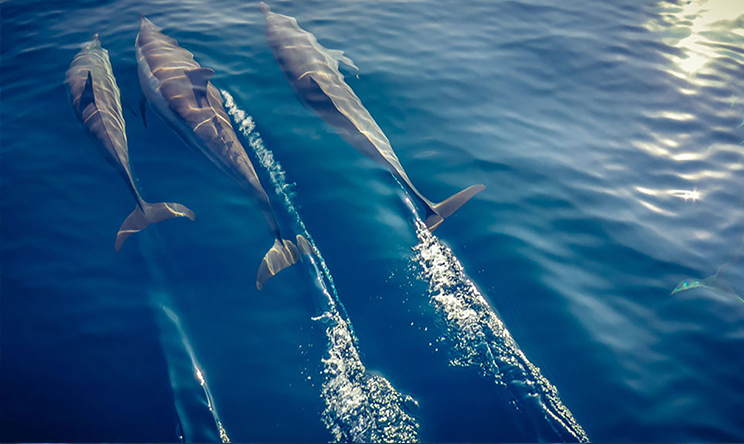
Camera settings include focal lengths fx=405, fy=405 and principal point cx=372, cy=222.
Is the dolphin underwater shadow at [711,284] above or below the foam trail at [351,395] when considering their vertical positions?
above

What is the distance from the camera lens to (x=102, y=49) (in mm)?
7492

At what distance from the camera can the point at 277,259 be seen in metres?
4.58

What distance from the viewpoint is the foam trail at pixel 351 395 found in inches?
139

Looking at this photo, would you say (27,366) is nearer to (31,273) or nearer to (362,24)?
(31,273)

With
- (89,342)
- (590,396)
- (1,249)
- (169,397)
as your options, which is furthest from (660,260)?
(1,249)

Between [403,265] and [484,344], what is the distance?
4.00ft

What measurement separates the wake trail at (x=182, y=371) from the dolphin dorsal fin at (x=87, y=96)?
2.77 m

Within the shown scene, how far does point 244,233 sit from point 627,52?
776 cm

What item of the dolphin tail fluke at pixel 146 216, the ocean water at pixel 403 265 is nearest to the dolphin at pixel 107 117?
the dolphin tail fluke at pixel 146 216

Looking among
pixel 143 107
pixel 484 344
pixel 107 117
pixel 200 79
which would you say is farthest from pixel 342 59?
pixel 484 344

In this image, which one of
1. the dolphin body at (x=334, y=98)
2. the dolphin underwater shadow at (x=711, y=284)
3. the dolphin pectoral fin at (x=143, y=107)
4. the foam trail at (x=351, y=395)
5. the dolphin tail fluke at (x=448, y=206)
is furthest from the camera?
the dolphin pectoral fin at (x=143, y=107)

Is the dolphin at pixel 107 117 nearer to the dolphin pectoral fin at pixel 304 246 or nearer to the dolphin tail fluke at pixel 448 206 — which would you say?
the dolphin pectoral fin at pixel 304 246

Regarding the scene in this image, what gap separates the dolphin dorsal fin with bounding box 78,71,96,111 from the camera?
5934 mm

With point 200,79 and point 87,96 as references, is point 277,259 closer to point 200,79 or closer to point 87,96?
point 200,79
